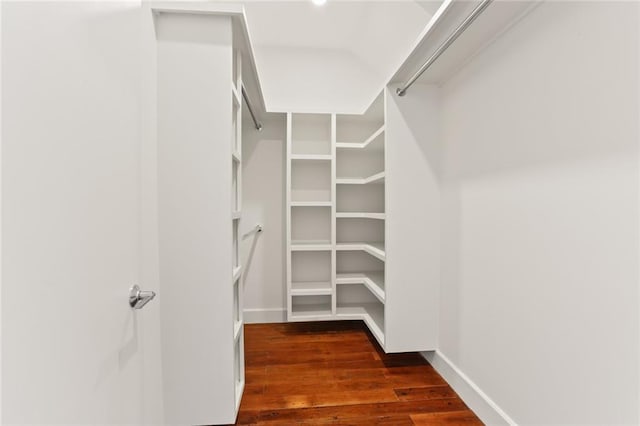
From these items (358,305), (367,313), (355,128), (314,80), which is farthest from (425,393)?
(314,80)

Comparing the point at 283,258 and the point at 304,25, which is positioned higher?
the point at 304,25

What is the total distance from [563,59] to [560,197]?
20.9 inches

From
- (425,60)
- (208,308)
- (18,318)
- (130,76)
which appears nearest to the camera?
(18,318)

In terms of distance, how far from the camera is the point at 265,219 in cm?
267

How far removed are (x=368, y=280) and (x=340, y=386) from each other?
2.79 feet

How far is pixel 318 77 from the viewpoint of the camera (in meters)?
2.43

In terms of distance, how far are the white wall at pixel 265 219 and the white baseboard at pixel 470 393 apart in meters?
1.47

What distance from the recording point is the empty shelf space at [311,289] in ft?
7.72

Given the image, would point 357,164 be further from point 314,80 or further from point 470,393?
point 470,393

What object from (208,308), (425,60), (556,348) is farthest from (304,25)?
(556,348)

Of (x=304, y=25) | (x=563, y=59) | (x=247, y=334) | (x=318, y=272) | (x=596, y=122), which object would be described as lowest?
(x=247, y=334)

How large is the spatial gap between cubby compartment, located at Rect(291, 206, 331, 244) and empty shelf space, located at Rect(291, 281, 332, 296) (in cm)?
41

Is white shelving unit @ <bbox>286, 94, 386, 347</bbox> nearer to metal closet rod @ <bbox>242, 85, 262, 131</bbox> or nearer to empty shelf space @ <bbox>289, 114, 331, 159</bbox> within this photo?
empty shelf space @ <bbox>289, 114, 331, 159</bbox>

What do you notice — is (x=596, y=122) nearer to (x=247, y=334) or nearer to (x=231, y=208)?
(x=231, y=208)
